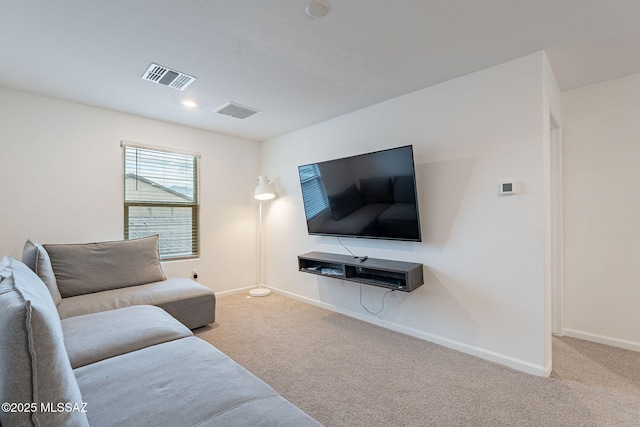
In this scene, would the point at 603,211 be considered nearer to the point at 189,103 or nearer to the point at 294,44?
the point at 294,44

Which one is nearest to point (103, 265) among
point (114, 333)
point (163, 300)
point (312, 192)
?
point (163, 300)

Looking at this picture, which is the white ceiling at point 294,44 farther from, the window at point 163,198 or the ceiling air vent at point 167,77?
the window at point 163,198

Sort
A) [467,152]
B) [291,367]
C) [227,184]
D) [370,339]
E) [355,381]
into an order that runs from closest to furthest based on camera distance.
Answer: [355,381] < [291,367] < [467,152] < [370,339] < [227,184]

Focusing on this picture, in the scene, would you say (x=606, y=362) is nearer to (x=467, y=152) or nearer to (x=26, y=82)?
(x=467, y=152)

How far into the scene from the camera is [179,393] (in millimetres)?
1194

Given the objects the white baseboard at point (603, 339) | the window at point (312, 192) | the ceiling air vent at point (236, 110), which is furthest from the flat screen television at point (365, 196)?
the white baseboard at point (603, 339)

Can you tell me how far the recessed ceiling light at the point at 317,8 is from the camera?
5.42 feet

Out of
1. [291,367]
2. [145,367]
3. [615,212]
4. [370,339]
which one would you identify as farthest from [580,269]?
[145,367]

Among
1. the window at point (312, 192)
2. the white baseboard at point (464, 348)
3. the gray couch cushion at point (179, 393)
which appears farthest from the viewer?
the window at point (312, 192)

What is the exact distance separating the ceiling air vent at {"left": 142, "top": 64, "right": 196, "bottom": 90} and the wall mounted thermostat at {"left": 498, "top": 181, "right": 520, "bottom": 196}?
8.90 ft

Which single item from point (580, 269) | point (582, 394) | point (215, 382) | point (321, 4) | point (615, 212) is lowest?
point (582, 394)

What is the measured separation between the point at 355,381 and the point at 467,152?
6.66ft

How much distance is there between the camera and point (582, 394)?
6.30 feet

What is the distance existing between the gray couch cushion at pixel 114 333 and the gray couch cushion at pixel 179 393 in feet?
0.38
